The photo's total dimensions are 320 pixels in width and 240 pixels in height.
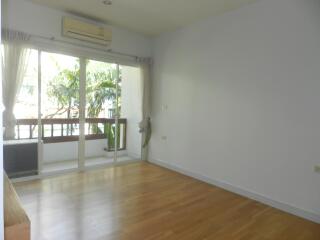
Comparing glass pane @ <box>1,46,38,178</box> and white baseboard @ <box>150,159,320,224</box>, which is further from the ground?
glass pane @ <box>1,46,38,178</box>

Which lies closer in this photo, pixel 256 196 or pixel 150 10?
pixel 256 196

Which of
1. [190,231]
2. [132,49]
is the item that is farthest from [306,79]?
[132,49]

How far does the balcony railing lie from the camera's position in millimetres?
3850

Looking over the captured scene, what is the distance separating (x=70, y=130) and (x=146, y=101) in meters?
1.63

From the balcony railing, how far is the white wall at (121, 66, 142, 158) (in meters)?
0.17

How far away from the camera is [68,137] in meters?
4.48

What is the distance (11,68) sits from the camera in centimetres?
336

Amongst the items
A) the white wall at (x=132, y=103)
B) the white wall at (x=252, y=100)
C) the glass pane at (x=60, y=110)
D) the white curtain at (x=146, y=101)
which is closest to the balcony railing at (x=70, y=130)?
the glass pane at (x=60, y=110)

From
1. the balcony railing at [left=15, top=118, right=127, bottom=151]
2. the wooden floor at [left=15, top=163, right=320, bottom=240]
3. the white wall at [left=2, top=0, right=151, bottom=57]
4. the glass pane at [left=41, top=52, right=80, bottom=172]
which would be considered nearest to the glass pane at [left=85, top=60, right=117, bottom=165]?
the balcony railing at [left=15, top=118, right=127, bottom=151]

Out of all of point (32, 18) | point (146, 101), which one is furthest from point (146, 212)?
point (32, 18)

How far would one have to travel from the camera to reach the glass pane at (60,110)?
153 inches

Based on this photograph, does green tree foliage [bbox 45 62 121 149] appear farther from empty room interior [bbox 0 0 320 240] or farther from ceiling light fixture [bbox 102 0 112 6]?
ceiling light fixture [bbox 102 0 112 6]

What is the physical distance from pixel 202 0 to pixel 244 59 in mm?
1028

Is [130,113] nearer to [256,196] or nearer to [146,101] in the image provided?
[146,101]
